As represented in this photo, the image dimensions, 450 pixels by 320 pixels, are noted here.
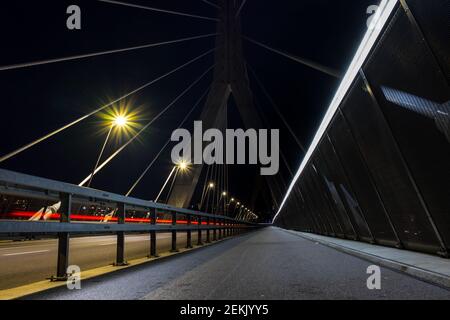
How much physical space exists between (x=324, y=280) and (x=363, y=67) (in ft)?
14.6

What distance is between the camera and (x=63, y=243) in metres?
4.57

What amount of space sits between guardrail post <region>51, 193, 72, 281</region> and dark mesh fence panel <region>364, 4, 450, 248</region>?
4831 millimetres

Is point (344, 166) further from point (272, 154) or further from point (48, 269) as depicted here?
point (272, 154)

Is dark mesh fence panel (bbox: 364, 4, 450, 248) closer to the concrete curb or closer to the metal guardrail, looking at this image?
the concrete curb

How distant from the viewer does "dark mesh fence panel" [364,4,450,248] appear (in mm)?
5617

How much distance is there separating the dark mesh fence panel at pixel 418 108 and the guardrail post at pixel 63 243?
483 cm

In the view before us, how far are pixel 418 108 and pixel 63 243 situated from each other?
521 centimetres

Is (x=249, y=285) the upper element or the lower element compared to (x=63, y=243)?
lower

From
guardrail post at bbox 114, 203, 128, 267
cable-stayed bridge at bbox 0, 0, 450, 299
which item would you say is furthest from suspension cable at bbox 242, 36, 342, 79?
guardrail post at bbox 114, 203, 128, 267

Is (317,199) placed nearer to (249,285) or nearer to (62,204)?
(249,285)

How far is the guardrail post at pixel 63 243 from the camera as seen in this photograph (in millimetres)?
4570

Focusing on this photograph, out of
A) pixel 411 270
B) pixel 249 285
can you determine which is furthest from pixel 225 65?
pixel 249 285

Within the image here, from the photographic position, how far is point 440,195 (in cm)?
628

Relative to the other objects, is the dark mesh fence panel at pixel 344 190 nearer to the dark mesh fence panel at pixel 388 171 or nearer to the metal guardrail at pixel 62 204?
the dark mesh fence panel at pixel 388 171
